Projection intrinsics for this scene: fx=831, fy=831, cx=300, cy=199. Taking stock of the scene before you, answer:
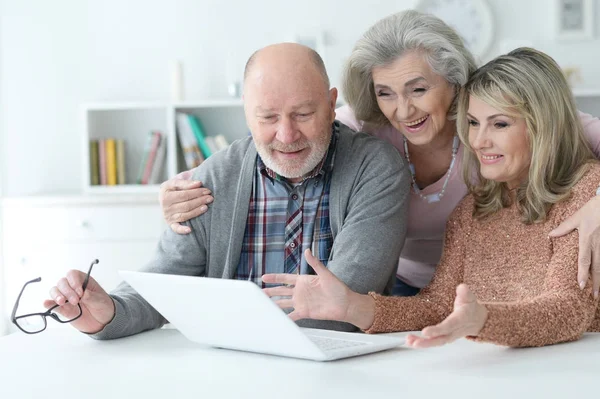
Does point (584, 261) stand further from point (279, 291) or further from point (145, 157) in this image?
point (145, 157)

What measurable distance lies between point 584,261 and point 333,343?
1.64 ft

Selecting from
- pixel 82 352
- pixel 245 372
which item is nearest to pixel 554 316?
pixel 245 372

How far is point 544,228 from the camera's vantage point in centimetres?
165

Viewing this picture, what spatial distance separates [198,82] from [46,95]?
0.82 metres

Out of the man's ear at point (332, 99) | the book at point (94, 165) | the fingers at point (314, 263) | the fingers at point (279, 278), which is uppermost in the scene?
the man's ear at point (332, 99)

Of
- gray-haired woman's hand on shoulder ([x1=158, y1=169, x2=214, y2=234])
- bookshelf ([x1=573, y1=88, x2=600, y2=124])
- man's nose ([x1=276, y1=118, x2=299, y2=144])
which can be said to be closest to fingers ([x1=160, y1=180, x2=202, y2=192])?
gray-haired woman's hand on shoulder ([x1=158, y1=169, x2=214, y2=234])

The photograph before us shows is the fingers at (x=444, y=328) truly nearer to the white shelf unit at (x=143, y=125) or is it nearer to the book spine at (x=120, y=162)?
the white shelf unit at (x=143, y=125)

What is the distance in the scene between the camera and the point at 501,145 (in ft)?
5.69

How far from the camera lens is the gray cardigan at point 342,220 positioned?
67.2 inches

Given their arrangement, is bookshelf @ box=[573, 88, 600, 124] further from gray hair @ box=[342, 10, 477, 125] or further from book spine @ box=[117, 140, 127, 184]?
gray hair @ box=[342, 10, 477, 125]

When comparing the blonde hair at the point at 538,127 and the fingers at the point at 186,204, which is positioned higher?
the blonde hair at the point at 538,127

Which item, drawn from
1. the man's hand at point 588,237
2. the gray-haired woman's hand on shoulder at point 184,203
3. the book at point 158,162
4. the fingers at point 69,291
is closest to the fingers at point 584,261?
the man's hand at point 588,237

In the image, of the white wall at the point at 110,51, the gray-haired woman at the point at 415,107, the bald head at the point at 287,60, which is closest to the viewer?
the bald head at the point at 287,60

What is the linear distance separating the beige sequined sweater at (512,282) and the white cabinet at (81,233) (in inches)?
90.8
